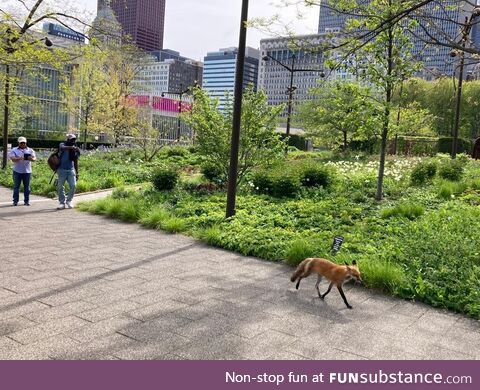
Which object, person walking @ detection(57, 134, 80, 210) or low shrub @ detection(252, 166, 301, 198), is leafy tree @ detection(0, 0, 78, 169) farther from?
low shrub @ detection(252, 166, 301, 198)

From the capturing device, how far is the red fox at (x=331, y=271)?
17.0 ft

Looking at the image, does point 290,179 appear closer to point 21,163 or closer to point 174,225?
point 174,225

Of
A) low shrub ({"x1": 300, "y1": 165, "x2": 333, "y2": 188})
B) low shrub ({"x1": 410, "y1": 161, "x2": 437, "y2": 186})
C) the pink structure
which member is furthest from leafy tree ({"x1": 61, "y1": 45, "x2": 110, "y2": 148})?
low shrub ({"x1": 410, "y1": 161, "x2": 437, "y2": 186})

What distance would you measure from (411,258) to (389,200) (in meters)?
4.80

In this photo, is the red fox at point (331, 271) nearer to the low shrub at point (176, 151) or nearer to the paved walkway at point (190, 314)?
the paved walkway at point (190, 314)

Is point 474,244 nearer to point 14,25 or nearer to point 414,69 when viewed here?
point 414,69

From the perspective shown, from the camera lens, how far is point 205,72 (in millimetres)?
50531

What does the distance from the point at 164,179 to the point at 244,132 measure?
254cm

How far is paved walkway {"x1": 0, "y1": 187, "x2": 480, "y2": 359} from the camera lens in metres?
3.97

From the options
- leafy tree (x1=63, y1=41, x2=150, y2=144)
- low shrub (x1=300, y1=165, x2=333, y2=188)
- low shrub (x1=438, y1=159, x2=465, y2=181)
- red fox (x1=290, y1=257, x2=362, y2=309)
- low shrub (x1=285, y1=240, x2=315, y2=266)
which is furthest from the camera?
leafy tree (x1=63, y1=41, x2=150, y2=144)

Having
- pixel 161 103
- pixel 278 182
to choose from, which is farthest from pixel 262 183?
pixel 161 103

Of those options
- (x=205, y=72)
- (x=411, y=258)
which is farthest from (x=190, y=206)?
(x=205, y=72)

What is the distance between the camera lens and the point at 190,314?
4.77 m

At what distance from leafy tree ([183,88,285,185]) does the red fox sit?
24.2ft
